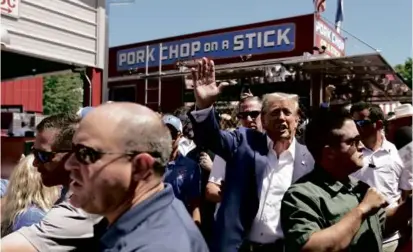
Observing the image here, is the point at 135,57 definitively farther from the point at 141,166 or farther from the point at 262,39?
the point at 141,166

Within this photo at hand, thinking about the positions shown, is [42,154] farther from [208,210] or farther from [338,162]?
[208,210]

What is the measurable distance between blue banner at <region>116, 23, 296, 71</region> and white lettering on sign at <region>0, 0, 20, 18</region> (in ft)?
18.8

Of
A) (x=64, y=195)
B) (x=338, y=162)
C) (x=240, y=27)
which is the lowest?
(x=64, y=195)

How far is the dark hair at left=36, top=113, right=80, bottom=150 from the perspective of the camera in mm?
2568

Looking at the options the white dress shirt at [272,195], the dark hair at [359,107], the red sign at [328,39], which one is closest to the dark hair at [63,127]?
the white dress shirt at [272,195]

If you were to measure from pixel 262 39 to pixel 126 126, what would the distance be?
12.5 meters

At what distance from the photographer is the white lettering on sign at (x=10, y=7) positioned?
871 centimetres

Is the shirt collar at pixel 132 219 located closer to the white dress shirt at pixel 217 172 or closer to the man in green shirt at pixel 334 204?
the man in green shirt at pixel 334 204

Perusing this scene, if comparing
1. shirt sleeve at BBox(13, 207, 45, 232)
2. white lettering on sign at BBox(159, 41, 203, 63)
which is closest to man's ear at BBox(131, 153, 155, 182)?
shirt sleeve at BBox(13, 207, 45, 232)

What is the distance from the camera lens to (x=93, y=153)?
1590 millimetres

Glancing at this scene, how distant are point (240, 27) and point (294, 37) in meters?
1.67

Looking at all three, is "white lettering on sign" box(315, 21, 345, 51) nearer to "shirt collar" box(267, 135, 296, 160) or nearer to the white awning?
the white awning

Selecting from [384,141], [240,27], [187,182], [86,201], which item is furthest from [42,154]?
[240,27]

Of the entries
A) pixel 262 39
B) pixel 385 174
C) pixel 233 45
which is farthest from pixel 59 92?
pixel 385 174
